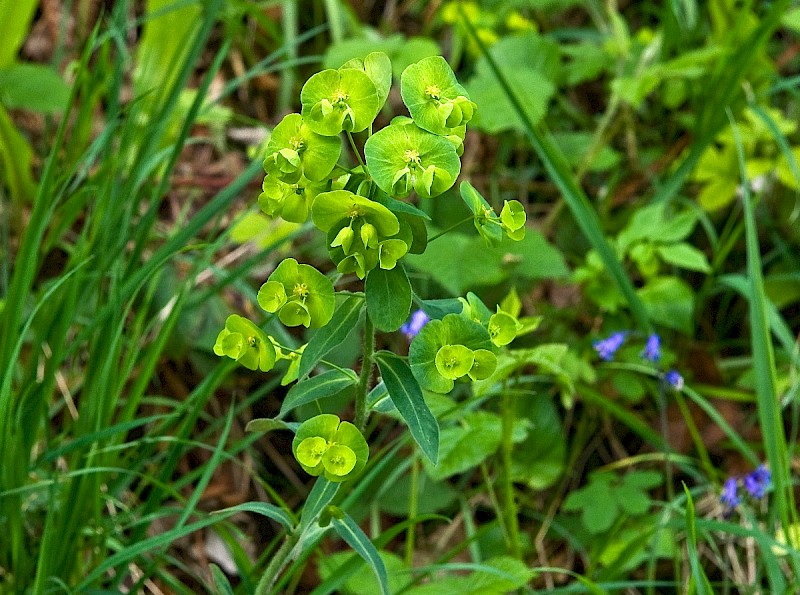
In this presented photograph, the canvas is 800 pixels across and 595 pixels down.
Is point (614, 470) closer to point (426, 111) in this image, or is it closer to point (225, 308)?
point (225, 308)

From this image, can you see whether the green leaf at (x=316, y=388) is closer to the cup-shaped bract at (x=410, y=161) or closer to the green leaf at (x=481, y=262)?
the cup-shaped bract at (x=410, y=161)

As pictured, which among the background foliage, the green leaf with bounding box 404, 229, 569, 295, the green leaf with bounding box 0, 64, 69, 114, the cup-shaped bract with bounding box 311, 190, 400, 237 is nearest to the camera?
the cup-shaped bract with bounding box 311, 190, 400, 237

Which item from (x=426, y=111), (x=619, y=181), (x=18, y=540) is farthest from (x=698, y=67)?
(x=18, y=540)

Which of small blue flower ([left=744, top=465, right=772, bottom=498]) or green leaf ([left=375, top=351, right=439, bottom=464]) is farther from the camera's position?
small blue flower ([left=744, top=465, right=772, bottom=498])

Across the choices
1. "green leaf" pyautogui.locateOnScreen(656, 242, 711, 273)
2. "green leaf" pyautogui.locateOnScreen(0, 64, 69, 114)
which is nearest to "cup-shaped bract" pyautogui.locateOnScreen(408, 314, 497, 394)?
"green leaf" pyautogui.locateOnScreen(656, 242, 711, 273)

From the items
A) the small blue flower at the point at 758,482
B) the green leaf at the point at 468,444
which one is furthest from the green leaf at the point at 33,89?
the small blue flower at the point at 758,482

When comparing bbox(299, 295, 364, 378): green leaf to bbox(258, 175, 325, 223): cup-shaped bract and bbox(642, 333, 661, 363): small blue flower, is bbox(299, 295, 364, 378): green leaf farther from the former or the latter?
bbox(642, 333, 661, 363): small blue flower

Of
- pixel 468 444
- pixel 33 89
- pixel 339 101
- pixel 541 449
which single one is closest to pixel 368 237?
pixel 339 101

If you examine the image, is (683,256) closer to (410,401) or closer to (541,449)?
(541,449)
